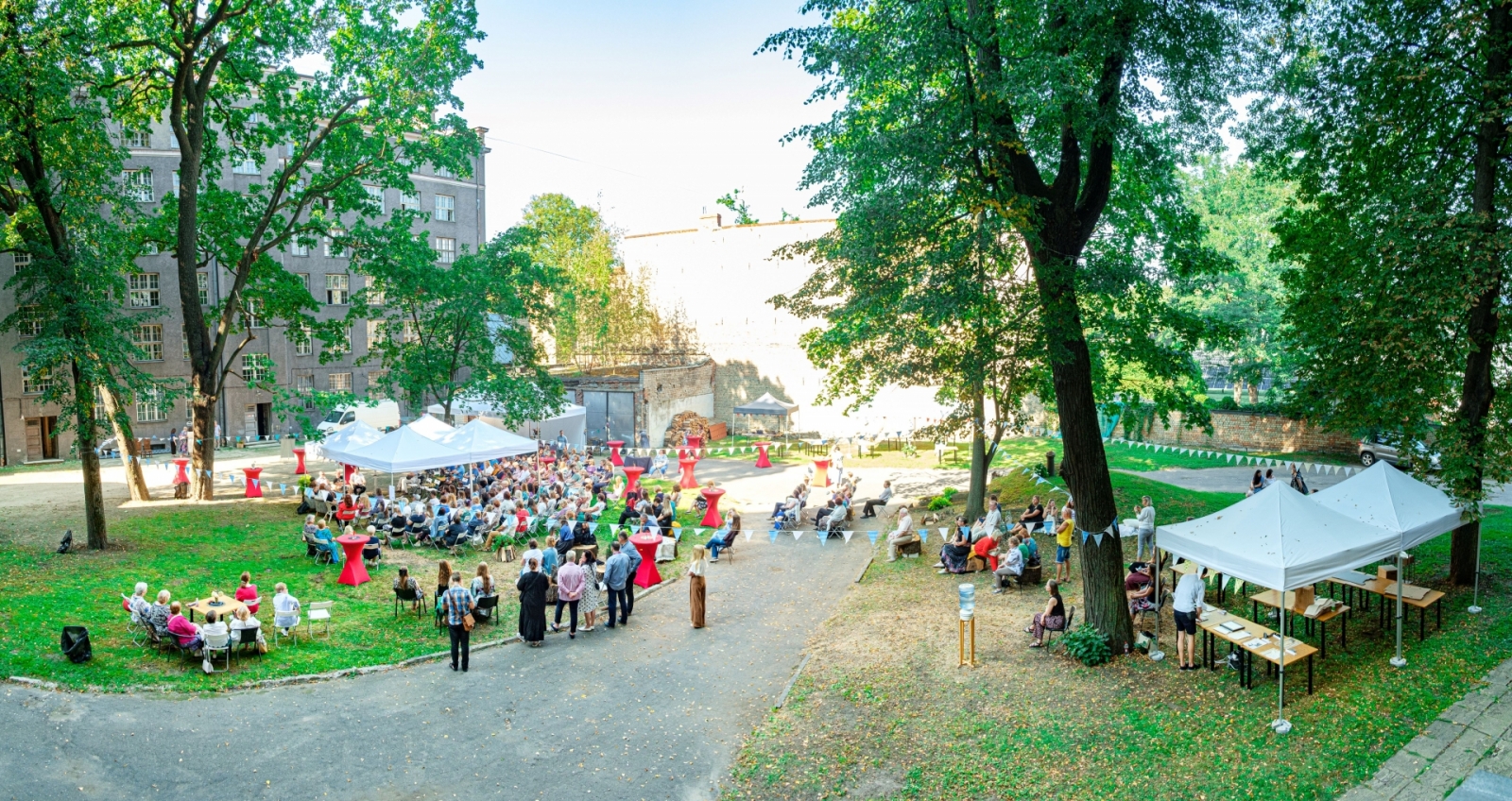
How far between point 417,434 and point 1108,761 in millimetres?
16935

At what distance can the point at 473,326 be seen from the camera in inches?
984

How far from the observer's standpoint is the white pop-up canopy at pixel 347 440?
20875 millimetres

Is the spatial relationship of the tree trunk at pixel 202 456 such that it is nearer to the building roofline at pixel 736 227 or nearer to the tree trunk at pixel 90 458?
the tree trunk at pixel 90 458

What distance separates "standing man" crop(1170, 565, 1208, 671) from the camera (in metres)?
10.1

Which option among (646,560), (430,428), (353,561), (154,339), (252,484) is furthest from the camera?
(154,339)

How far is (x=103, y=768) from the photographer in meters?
8.34

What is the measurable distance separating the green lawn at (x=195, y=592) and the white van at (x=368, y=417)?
15002 mm

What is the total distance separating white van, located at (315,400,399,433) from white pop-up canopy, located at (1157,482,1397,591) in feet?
105

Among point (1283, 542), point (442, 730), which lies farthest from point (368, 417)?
point (1283, 542)

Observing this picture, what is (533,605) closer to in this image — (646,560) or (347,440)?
(646,560)

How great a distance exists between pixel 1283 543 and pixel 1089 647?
264 centimetres

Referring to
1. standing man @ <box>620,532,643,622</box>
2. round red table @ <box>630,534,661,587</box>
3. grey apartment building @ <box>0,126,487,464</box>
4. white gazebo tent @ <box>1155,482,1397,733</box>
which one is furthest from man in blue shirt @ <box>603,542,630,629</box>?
grey apartment building @ <box>0,126,487,464</box>

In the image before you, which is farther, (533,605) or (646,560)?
(646,560)

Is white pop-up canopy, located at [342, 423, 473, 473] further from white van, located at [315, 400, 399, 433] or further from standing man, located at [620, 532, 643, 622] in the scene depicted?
white van, located at [315, 400, 399, 433]
